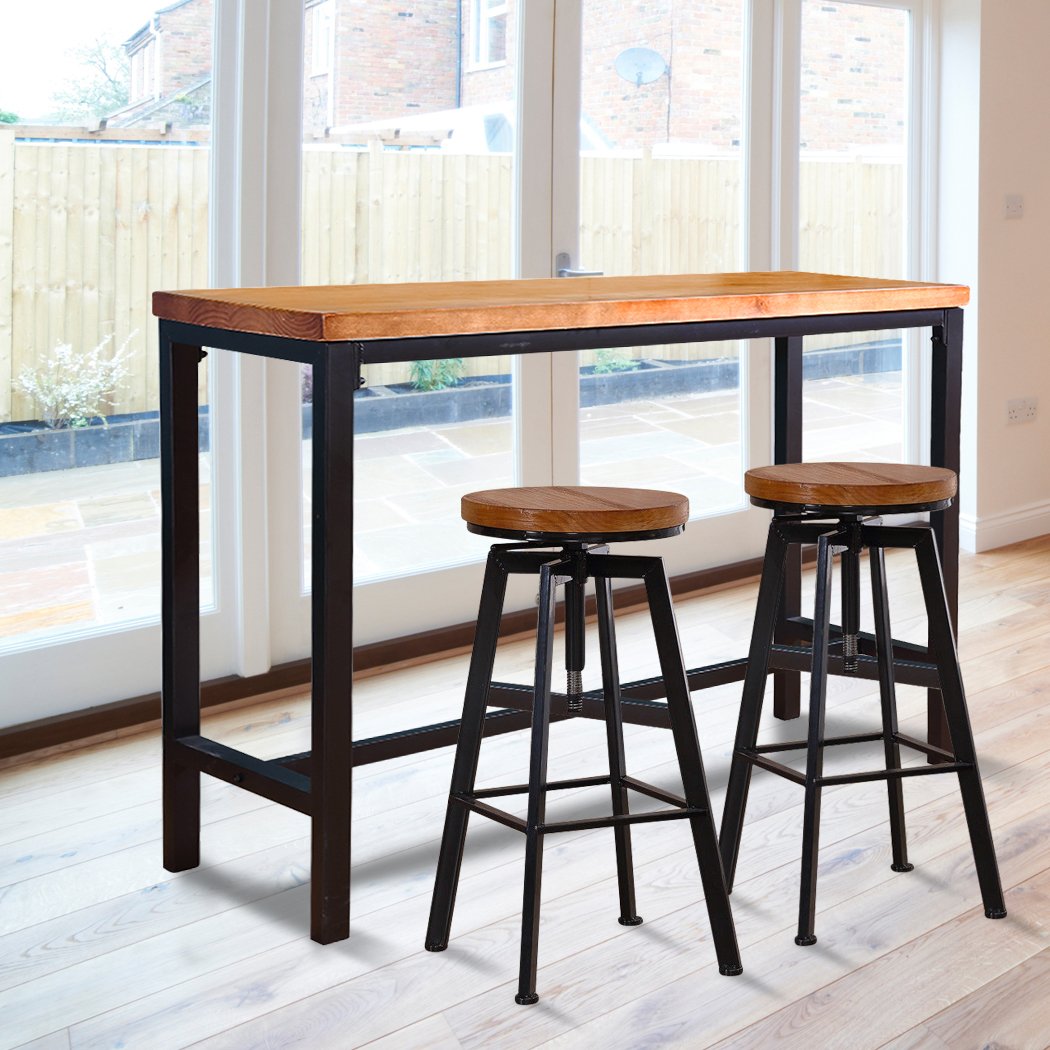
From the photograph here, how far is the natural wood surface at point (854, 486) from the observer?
7.36 feet

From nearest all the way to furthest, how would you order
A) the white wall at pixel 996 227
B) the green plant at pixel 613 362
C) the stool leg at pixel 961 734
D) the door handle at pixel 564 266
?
the stool leg at pixel 961 734
the door handle at pixel 564 266
the green plant at pixel 613 362
the white wall at pixel 996 227

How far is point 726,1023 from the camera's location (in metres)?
1.95

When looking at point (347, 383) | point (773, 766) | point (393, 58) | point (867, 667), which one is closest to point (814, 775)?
point (773, 766)

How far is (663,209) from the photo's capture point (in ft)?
13.8

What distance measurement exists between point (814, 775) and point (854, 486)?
482 mm

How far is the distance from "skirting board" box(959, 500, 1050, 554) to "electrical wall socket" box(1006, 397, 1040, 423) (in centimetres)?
34

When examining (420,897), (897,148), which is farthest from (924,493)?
(897,148)

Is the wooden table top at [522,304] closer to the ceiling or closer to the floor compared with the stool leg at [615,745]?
closer to the ceiling

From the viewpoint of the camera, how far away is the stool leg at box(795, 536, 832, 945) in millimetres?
2158

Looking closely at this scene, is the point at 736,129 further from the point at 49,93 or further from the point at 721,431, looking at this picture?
the point at 49,93

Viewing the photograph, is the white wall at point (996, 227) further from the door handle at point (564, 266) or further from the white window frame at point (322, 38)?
the white window frame at point (322, 38)

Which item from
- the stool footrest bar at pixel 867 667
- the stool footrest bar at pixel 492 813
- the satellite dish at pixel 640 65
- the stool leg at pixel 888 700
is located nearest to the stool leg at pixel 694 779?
the stool footrest bar at pixel 492 813

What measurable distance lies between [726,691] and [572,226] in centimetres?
144

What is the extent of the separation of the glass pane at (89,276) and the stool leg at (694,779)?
161 centimetres
